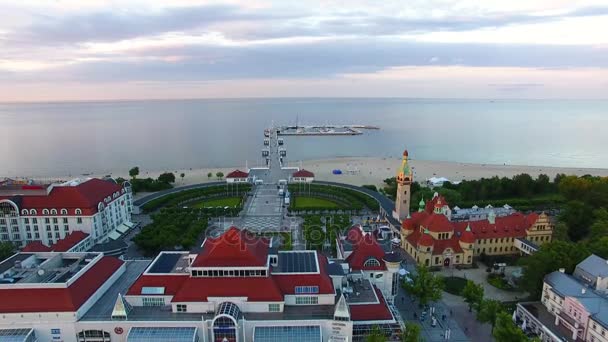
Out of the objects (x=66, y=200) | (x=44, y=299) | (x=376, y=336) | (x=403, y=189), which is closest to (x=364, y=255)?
(x=376, y=336)

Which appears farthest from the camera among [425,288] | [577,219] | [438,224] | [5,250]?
[577,219]

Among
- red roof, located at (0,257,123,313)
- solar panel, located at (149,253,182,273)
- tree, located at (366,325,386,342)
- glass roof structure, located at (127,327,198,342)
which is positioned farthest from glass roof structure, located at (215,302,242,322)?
red roof, located at (0,257,123,313)

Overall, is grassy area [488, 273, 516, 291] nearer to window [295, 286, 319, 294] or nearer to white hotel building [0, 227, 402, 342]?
white hotel building [0, 227, 402, 342]

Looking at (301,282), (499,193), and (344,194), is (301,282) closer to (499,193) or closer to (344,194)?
(344,194)

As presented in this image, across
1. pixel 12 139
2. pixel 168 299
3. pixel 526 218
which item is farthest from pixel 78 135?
pixel 526 218

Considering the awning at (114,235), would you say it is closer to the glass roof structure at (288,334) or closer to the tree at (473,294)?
the glass roof structure at (288,334)

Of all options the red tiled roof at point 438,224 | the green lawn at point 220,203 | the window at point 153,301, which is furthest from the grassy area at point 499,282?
the green lawn at point 220,203

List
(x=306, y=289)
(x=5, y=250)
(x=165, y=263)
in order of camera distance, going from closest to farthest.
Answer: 1. (x=306, y=289)
2. (x=165, y=263)
3. (x=5, y=250)

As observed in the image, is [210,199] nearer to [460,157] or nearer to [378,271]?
[378,271]
